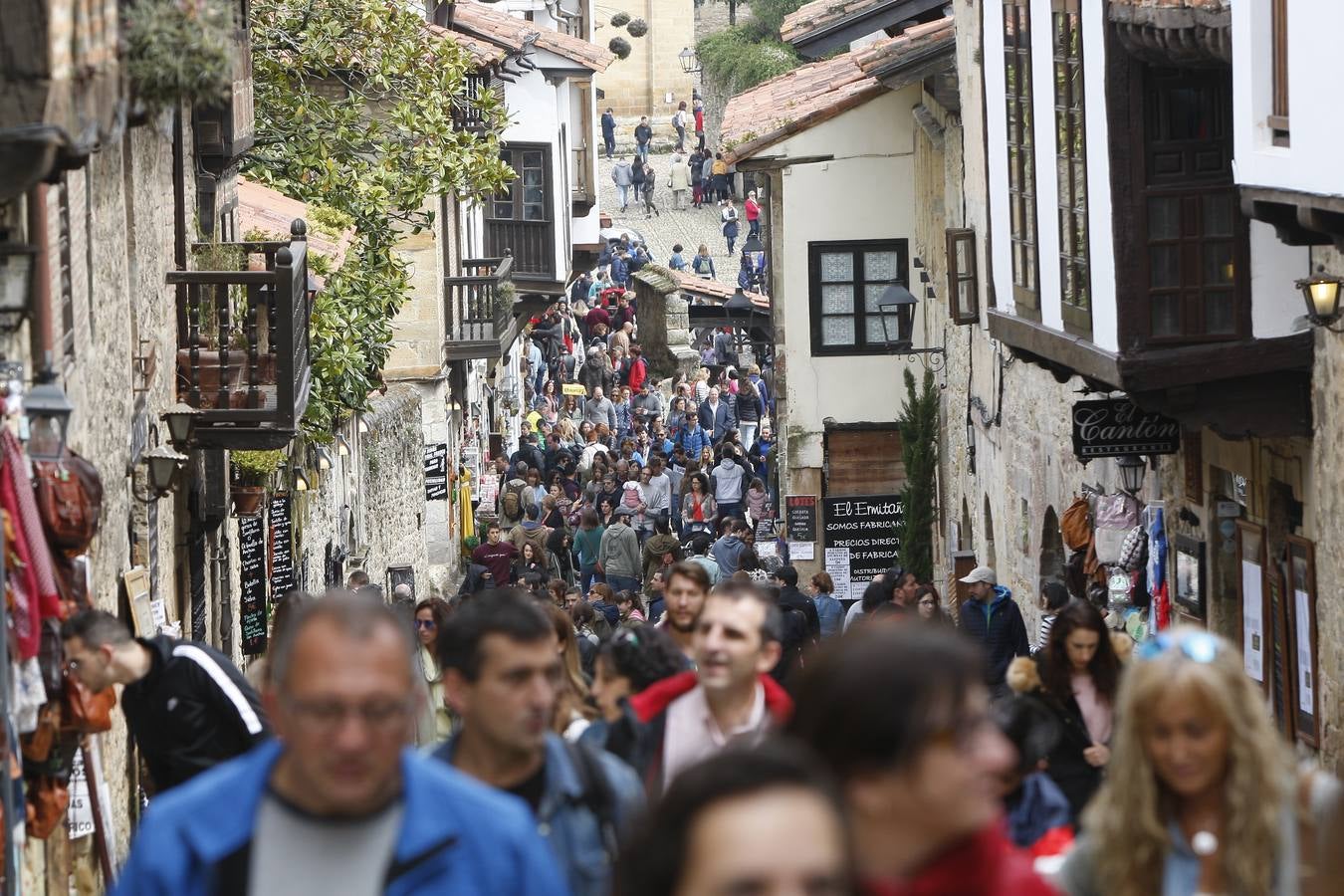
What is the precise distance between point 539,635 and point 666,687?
1.11 meters

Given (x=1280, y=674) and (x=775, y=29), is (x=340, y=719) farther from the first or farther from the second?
(x=775, y=29)

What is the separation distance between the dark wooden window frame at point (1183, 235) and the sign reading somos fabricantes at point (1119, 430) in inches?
65.3

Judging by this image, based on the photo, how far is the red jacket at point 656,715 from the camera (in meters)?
5.98

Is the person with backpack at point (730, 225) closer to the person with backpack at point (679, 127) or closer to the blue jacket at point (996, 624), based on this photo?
the person with backpack at point (679, 127)

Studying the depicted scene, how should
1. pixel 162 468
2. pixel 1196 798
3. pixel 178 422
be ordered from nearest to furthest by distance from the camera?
pixel 1196 798
pixel 162 468
pixel 178 422

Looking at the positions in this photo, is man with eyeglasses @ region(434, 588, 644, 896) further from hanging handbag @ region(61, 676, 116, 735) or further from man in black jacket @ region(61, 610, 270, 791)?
hanging handbag @ region(61, 676, 116, 735)

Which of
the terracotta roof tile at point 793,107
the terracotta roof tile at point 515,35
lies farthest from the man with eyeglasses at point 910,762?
the terracotta roof tile at point 515,35

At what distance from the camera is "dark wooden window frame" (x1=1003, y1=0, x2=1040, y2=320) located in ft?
58.2

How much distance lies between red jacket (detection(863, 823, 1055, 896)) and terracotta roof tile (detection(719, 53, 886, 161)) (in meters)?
24.7

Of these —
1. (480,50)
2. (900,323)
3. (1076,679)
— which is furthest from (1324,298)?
(480,50)

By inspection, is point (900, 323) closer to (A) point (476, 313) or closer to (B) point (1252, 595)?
(A) point (476, 313)

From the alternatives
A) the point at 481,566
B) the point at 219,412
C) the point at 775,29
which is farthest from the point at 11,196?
the point at 775,29

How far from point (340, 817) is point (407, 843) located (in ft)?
0.39

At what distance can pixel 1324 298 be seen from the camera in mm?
12383
